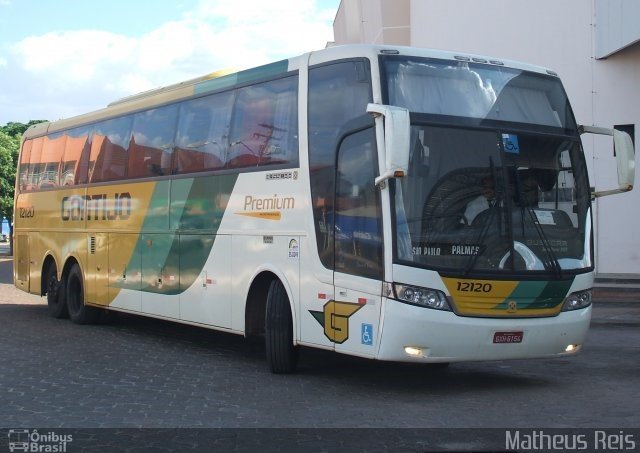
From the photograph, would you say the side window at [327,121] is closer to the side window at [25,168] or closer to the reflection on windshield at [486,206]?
the reflection on windshield at [486,206]

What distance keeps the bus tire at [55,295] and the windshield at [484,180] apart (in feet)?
33.2

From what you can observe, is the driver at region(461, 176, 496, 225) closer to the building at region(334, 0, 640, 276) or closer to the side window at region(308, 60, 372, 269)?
the side window at region(308, 60, 372, 269)

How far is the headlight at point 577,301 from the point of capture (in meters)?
10.0

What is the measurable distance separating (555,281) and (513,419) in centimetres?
193

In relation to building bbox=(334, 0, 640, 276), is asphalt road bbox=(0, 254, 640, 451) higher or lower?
lower

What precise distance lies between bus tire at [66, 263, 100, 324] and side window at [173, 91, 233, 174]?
14.5 ft

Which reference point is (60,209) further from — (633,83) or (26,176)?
(633,83)

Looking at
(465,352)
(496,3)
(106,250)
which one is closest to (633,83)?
(496,3)

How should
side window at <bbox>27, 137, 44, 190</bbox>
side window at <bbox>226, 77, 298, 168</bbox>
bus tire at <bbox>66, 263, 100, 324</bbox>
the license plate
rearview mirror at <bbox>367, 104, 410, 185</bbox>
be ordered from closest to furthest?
rearview mirror at <bbox>367, 104, 410, 185</bbox> < the license plate < side window at <bbox>226, 77, 298, 168</bbox> < bus tire at <bbox>66, 263, 100, 324</bbox> < side window at <bbox>27, 137, 44, 190</bbox>

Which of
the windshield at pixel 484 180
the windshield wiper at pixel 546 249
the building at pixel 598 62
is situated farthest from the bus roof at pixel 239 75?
the building at pixel 598 62

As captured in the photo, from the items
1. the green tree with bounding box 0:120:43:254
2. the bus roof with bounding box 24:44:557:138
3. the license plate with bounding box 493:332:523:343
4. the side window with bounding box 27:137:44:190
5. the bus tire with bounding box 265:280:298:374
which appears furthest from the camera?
the green tree with bounding box 0:120:43:254

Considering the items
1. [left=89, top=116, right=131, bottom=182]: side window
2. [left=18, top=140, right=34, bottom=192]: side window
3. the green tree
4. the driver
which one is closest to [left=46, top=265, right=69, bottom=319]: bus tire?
[left=18, top=140, right=34, bottom=192]: side window

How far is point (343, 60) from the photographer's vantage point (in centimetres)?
1027

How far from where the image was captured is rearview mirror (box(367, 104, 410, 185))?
879 cm
